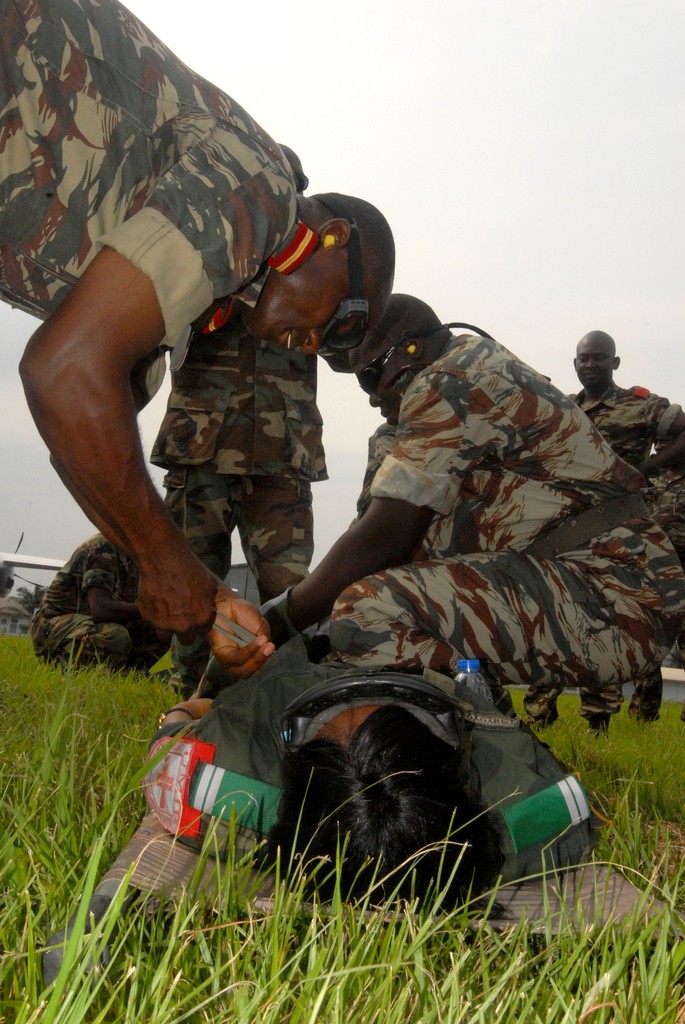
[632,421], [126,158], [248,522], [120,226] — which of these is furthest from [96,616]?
[120,226]

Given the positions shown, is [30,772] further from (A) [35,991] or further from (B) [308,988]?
(B) [308,988]

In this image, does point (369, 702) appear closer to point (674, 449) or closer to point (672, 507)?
point (674, 449)

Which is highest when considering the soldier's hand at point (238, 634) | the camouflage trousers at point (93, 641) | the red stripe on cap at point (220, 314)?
the red stripe on cap at point (220, 314)

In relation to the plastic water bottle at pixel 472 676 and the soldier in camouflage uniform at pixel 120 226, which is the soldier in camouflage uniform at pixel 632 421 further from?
the soldier in camouflage uniform at pixel 120 226

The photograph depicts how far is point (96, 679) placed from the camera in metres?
4.21

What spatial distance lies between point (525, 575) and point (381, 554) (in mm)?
459

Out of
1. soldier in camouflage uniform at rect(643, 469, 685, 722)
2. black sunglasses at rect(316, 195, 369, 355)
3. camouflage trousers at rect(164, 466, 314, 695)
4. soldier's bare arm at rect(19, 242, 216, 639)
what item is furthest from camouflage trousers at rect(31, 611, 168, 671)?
soldier's bare arm at rect(19, 242, 216, 639)

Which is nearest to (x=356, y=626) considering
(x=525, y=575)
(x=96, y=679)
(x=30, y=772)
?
(x=525, y=575)

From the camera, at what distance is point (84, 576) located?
5941 millimetres

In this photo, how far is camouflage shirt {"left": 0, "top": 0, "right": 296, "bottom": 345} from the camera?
1637mm

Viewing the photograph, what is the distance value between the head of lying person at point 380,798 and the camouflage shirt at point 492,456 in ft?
4.18

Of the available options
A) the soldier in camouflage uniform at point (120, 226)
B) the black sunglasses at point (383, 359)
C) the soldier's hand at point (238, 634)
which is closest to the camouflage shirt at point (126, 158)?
the soldier in camouflage uniform at point (120, 226)

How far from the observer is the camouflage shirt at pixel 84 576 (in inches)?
237

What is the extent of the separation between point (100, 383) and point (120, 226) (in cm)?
28
